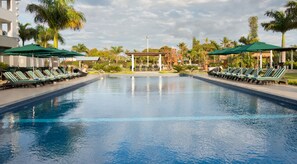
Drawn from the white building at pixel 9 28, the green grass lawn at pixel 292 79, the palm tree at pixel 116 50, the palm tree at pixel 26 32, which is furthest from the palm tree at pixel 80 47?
the green grass lawn at pixel 292 79

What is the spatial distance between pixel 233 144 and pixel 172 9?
2384 cm

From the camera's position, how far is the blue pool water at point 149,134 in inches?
181

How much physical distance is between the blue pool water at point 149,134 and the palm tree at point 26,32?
45.5 metres

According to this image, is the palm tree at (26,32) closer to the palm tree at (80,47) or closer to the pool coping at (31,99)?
the palm tree at (80,47)

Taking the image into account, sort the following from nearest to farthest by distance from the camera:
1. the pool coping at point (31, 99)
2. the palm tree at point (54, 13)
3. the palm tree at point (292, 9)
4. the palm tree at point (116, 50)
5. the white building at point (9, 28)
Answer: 1. the pool coping at point (31, 99)
2. the white building at point (9, 28)
3. the palm tree at point (54, 13)
4. the palm tree at point (292, 9)
5. the palm tree at point (116, 50)

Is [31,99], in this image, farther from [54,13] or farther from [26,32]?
[26,32]

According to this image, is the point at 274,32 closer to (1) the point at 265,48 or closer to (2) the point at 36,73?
(1) the point at 265,48

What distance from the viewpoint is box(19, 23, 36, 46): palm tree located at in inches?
1984

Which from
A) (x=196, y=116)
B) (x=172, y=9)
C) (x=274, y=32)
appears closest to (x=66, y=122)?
(x=196, y=116)

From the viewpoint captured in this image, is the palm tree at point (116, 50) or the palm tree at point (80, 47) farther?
the palm tree at point (80, 47)

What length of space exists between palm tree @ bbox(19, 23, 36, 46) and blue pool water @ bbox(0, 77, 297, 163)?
1790 inches

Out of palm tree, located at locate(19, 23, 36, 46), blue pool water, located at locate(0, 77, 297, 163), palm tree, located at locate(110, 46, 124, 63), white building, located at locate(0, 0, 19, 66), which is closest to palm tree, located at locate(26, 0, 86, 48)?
white building, located at locate(0, 0, 19, 66)

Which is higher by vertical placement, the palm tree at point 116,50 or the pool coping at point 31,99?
the palm tree at point 116,50

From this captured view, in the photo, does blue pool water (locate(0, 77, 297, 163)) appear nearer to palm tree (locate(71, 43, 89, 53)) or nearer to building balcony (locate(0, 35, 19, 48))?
building balcony (locate(0, 35, 19, 48))
